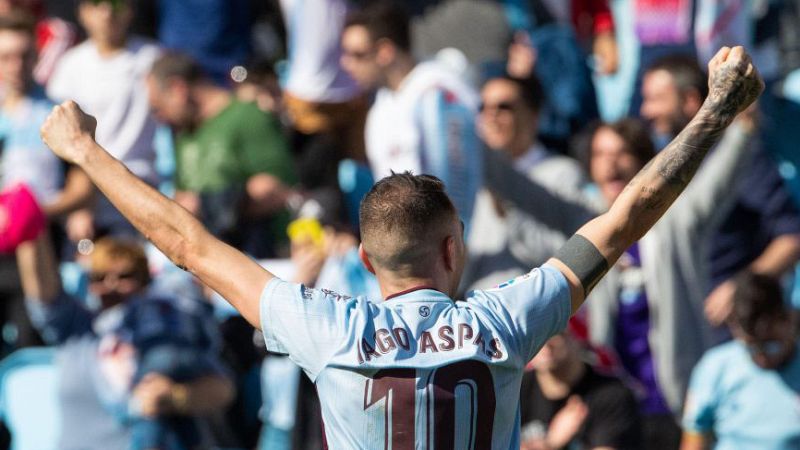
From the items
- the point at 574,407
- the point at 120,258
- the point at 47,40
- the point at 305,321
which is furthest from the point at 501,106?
the point at 305,321

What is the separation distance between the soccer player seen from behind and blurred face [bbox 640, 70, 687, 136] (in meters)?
3.91

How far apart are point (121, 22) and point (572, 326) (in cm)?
379

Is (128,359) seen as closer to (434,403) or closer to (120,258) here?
(120,258)

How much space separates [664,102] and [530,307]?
4352mm

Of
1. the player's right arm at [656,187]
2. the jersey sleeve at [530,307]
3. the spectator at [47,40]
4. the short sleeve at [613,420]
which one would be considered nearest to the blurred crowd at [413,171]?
the short sleeve at [613,420]

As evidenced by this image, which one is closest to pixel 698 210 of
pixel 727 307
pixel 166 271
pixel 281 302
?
pixel 727 307

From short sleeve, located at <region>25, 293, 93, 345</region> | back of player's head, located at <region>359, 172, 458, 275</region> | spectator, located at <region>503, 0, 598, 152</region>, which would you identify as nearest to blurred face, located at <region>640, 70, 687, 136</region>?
spectator, located at <region>503, 0, 598, 152</region>

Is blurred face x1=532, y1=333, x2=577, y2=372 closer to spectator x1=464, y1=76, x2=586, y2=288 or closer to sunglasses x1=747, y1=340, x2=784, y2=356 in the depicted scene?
spectator x1=464, y1=76, x2=586, y2=288

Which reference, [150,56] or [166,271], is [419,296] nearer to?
[166,271]

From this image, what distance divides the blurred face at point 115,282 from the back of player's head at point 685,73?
271 cm

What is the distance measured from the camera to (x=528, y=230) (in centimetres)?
754

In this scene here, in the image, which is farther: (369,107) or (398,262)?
(369,107)

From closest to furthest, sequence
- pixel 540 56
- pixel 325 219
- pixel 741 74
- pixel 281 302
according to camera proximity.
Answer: pixel 281 302
pixel 741 74
pixel 325 219
pixel 540 56

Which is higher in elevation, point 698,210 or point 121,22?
point 121,22
